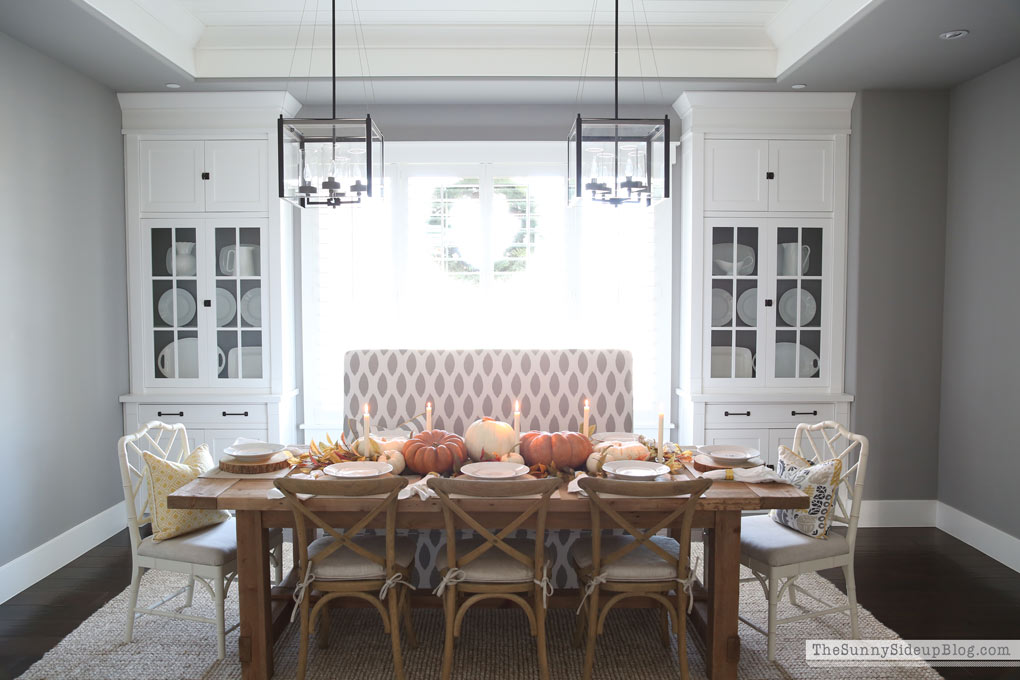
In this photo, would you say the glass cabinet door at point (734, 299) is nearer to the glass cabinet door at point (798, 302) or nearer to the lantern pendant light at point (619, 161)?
the glass cabinet door at point (798, 302)

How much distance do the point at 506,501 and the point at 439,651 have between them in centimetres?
79

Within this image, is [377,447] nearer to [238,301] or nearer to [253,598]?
[253,598]

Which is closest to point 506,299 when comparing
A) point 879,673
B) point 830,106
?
point 830,106

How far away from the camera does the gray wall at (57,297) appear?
3.23 meters

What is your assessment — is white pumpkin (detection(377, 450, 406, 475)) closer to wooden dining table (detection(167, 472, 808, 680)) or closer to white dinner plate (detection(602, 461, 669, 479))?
wooden dining table (detection(167, 472, 808, 680))

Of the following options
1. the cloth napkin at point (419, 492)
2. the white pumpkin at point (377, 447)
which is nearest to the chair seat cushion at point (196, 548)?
the white pumpkin at point (377, 447)

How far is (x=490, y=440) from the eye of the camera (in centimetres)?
262

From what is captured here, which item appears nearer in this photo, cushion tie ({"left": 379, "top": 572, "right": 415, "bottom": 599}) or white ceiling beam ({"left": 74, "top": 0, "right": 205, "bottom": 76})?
cushion tie ({"left": 379, "top": 572, "right": 415, "bottom": 599})

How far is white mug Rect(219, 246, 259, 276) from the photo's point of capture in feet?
13.7

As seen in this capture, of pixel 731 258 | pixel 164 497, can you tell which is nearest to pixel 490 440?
pixel 164 497

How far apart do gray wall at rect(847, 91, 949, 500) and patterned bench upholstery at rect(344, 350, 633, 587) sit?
63.9 inches

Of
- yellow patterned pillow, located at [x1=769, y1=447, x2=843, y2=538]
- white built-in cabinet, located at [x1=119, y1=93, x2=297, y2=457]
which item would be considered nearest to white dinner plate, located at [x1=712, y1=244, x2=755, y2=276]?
yellow patterned pillow, located at [x1=769, y1=447, x2=843, y2=538]

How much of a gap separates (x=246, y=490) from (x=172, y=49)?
2.51 meters

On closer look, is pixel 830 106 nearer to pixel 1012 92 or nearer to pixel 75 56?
pixel 1012 92
